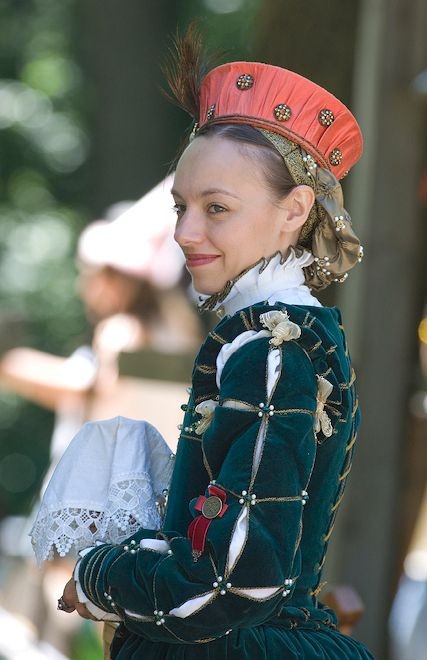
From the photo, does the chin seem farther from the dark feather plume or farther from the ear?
the dark feather plume

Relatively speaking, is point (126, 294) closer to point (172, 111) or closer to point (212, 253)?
point (212, 253)

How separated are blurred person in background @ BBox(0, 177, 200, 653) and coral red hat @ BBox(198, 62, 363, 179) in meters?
2.82

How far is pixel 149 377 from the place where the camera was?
15.6ft

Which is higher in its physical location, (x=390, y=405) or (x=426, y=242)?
(x=426, y=242)

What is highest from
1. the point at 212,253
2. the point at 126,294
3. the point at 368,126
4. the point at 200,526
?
the point at 368,126

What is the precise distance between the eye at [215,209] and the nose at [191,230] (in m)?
0.02

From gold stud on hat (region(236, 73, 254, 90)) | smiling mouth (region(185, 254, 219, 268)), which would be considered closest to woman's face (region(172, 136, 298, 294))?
smiling mouth (region(185, 254, 219, 268))

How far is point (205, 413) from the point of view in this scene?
183 cm

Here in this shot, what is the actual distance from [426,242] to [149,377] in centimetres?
126

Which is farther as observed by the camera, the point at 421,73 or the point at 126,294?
the point at 126,294

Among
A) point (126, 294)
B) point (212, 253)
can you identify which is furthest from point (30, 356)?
point (212, 253)

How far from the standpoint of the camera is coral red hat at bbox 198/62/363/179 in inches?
76.4

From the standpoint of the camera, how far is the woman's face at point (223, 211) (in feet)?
6.21

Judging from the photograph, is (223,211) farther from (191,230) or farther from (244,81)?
(244,81)
